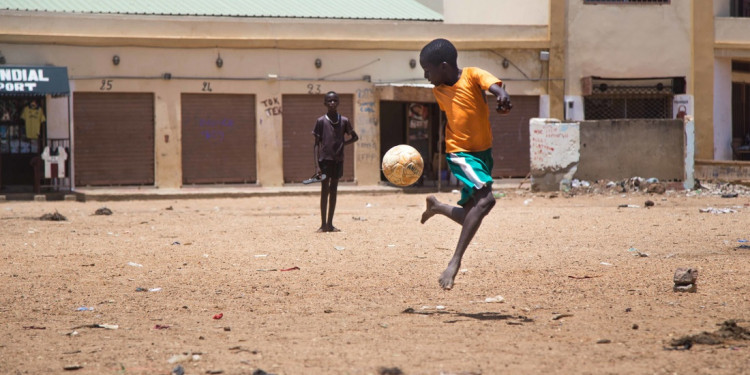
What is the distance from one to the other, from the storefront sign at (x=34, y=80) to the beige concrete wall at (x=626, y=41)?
12.7 metres

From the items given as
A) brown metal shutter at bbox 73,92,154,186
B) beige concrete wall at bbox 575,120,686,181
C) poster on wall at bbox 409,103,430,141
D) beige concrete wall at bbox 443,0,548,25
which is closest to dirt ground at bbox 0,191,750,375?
beige concrete wall at bbox 575,120,686,181

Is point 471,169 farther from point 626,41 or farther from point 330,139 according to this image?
point 626,41

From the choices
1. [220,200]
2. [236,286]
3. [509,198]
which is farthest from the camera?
[220,200]

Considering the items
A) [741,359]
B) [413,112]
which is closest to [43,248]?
[741,359]

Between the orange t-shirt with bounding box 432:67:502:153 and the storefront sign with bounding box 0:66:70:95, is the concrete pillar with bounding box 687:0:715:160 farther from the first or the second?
the orange t-shirt with bounding box 432:67:502:153

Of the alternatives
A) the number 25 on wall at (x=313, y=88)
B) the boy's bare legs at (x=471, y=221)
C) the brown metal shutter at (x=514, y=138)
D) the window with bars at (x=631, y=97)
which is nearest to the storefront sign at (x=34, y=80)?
the number 25 on wall at (x=313, y=88)

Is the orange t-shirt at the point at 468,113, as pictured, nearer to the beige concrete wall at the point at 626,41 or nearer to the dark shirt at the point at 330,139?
the dark shirt at the point at 330,139

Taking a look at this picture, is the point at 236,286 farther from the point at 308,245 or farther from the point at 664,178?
the point at 664,178

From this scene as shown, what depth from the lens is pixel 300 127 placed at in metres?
24.0

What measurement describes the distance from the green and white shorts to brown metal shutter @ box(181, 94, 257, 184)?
1718 cm

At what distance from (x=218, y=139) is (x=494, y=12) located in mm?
8645

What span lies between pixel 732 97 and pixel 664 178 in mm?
8595

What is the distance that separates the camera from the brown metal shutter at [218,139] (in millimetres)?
23375

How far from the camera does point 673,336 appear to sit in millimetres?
5359
